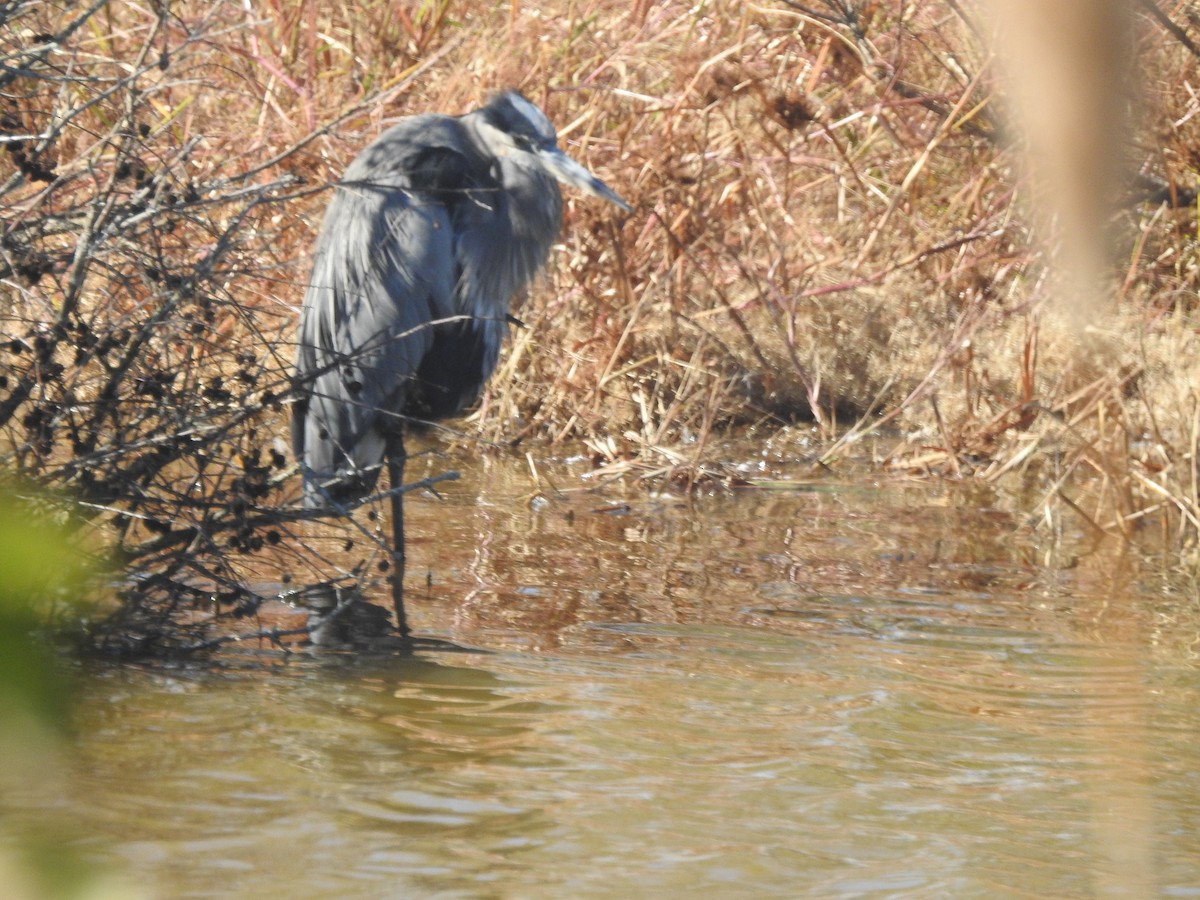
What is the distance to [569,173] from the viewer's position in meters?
5.03

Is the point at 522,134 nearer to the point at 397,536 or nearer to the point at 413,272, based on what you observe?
the point at 413,272

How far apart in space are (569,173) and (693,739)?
8.16 ft

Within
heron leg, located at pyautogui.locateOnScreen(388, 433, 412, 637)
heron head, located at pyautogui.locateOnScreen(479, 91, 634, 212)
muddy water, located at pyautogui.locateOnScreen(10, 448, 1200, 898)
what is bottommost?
muddy water, located at pyautogui.locateOnScreen(10, 448, 1200, 898)

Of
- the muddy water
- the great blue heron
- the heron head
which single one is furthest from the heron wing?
the muddy water

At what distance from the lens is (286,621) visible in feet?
12.4

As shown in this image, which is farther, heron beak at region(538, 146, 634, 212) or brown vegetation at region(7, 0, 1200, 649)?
brown vegetation at region(7, 0, 1200, 649)

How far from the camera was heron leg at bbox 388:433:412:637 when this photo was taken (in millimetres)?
3869

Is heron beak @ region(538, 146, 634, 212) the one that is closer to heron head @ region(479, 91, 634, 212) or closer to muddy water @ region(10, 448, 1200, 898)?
heron head @ region(479, 91, 634, 212)

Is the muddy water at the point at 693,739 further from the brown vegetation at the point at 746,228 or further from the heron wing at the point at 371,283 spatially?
the brown vegetation at the point at 746,228

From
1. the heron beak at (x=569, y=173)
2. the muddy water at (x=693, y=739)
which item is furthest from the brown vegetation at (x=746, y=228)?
the muddy water at (x=693, y=739)

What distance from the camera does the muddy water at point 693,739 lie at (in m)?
2.39

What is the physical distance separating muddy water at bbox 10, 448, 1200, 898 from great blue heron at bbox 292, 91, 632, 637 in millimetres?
485

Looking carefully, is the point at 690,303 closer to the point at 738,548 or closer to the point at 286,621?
the point at 738,548

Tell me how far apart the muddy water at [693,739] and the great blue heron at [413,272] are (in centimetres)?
48
